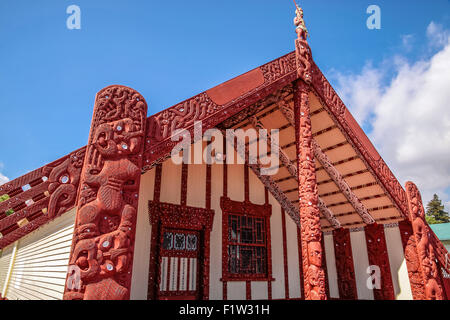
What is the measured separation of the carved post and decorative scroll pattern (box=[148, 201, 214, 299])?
3189 mm

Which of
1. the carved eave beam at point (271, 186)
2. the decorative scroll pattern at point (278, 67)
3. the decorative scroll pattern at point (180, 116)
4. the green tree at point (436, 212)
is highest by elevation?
the green tree at point (436, 212)

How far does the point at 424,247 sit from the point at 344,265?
2183mm

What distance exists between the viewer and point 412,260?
734 centimetres

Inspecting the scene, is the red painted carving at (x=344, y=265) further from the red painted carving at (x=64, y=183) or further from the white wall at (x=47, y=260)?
the red painted carving at (x=64, y=183)

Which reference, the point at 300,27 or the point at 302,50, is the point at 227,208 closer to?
the point at 302,50

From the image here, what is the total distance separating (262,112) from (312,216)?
2.90 meters

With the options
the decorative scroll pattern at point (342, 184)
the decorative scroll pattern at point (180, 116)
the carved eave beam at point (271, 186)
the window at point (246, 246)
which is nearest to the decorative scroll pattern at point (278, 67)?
the decorative scroll pattern at point (180, 116)

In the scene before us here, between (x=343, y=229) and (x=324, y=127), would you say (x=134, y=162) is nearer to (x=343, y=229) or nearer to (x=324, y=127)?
(x=324, y=127)

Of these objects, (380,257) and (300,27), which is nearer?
(300,27)

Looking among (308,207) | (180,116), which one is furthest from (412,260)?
(180,116)

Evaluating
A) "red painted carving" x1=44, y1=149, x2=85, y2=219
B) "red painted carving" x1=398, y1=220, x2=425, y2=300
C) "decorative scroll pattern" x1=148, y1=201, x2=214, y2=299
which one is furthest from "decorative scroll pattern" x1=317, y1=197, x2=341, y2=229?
"red painted carving" x1=44, y1=149, x2=85, y2=219

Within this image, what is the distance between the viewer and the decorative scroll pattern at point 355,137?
20.9 ft

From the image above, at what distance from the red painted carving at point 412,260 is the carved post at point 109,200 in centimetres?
675

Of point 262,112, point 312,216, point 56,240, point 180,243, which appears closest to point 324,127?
point 262,112
